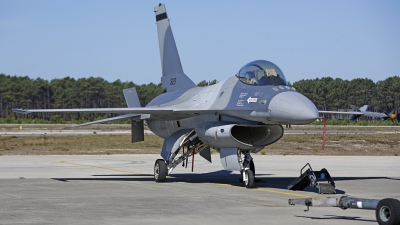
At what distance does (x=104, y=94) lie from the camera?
14312 cm

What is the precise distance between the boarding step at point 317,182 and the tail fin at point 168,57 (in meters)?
6.31

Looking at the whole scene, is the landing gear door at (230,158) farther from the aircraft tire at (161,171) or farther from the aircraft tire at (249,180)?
the aircraft tire at (161,171)

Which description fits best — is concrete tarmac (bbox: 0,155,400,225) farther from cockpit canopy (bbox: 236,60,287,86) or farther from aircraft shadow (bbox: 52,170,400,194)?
cockpit canopy (bbox: 236,60,287,86)

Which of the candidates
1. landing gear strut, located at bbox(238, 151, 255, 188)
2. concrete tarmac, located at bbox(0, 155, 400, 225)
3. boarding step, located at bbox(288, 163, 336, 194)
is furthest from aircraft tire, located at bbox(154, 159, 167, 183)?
boarding step, located at bbox(288, 163, 336, 194)

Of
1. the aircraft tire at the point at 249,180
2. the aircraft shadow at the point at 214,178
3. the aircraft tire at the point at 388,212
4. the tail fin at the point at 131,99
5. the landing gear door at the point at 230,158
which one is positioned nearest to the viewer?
the aircraft tire at the point at 388,212

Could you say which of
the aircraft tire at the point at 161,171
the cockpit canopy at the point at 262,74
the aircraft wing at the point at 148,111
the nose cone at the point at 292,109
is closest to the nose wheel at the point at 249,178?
the nose cone at the point at 292,109

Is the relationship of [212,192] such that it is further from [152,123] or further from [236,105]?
[152,123]

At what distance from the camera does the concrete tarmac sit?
393 inches

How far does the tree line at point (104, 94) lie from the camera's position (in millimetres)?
124812

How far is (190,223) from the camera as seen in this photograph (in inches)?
370

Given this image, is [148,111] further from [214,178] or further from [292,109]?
[292,109]

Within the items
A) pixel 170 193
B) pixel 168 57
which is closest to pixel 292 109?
pixel 170 193

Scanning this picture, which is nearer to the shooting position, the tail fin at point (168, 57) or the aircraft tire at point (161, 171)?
the aircraft tire at point (161, 171)

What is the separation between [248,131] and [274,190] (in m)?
2.18
